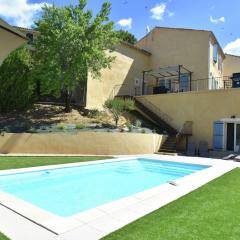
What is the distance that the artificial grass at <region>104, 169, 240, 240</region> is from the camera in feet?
17.1

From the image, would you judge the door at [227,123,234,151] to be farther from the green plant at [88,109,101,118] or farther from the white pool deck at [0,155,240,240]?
the white pool deck at [0,155,240,240]

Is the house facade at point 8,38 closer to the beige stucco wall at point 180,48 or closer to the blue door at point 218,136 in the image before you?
the blue door at point 218,136

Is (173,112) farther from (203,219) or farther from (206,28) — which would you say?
(203,219)

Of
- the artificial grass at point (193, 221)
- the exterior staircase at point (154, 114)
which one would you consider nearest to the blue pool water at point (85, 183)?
the artificial grass at point (193, 221)

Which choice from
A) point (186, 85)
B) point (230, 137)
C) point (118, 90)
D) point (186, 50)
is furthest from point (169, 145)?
point (186, 50)

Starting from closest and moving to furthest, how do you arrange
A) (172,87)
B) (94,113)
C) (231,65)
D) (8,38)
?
(8,38), (94,113), (172,87), (231,65)

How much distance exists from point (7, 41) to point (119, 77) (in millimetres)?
23215

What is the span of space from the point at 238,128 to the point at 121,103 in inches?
325

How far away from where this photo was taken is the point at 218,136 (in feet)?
71.1

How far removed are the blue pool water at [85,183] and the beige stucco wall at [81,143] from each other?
3.01m

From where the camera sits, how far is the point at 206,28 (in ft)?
92.0

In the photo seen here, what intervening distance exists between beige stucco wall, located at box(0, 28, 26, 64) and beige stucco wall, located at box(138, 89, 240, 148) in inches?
757

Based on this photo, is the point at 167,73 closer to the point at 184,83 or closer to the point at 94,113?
the point at 184,83

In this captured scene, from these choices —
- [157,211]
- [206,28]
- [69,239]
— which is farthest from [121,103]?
[69,239]
